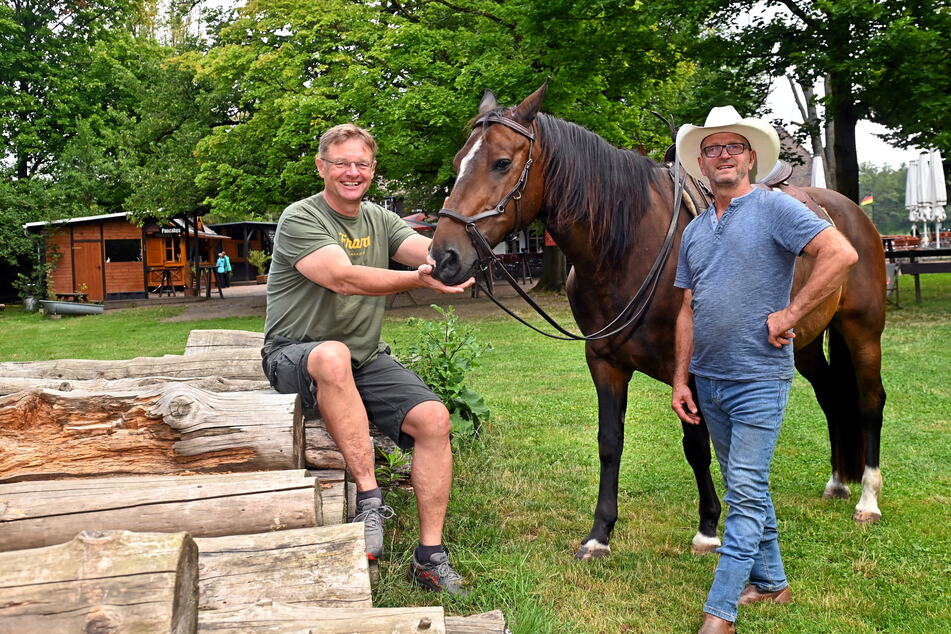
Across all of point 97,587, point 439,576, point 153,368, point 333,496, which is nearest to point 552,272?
point 153,368

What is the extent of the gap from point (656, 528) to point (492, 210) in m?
2.18

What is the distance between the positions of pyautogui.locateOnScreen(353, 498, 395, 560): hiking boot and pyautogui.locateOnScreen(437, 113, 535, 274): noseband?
124 cm

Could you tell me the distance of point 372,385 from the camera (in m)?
3.79

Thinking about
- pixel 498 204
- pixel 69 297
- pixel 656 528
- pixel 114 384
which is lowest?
pixel 656 528

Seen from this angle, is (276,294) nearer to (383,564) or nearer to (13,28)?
(383,564)

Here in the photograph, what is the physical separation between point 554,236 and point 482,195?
0.52 metres

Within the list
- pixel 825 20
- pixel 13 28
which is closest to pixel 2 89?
pixel 13 28

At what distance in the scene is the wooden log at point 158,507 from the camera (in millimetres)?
2727

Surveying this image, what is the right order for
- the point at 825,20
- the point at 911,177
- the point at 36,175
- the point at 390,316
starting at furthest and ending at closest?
the point at 36,175
the point at 911,177
the point at 390,316
the point at 825,20

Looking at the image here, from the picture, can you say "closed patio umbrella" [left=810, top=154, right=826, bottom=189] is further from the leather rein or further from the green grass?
the leather rein

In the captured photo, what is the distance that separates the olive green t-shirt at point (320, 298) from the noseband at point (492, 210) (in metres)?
0.62

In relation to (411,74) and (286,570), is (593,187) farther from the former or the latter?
(411,74)

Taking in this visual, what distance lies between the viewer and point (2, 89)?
29984 mm

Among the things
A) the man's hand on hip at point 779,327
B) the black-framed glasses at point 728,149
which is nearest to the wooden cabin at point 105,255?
the black-framed glasses at point 728,149
